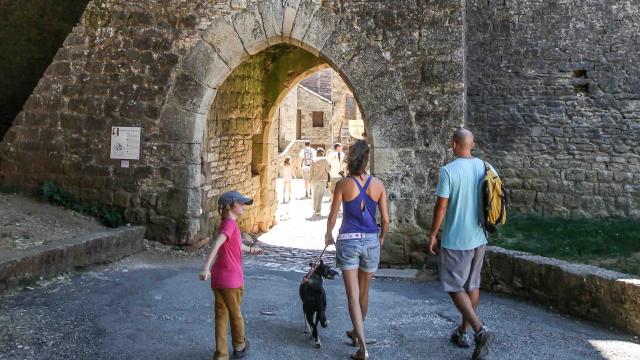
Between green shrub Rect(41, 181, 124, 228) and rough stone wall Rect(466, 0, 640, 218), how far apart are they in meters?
5.59

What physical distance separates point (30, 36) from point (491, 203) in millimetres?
8004

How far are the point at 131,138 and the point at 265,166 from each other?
3.36 metres

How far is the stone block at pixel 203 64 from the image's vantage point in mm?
7250

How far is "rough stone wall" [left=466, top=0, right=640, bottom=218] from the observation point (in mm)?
9031

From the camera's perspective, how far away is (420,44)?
22.7ft

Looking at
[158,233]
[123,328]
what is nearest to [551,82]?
[158,233]

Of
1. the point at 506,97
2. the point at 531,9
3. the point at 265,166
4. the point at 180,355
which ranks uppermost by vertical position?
the point at 531,9

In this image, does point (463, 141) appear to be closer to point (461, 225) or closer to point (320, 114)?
point (461, 225)

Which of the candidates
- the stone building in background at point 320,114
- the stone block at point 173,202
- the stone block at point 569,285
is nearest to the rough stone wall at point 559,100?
the stone block at point 569,285

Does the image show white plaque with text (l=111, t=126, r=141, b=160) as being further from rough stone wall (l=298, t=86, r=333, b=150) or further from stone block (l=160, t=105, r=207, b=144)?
rough stone wall (l=298, t=86, r=333, b=150)

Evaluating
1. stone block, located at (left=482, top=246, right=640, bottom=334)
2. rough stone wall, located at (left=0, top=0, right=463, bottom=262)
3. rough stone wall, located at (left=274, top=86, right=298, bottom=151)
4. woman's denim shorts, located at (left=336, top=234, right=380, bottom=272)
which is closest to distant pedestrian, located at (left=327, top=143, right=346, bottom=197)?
rough stone wall, located at (left=0, top=0, right=463, bottom=262)

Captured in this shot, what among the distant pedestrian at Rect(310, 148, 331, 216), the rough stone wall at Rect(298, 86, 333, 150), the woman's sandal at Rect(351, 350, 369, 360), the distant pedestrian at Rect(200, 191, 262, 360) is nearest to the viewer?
the distant pedestrian at Rect(200, 191, 262, 360)

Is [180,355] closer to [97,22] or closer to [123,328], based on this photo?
[123,328]

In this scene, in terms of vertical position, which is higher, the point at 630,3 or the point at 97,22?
the point at 630,3
